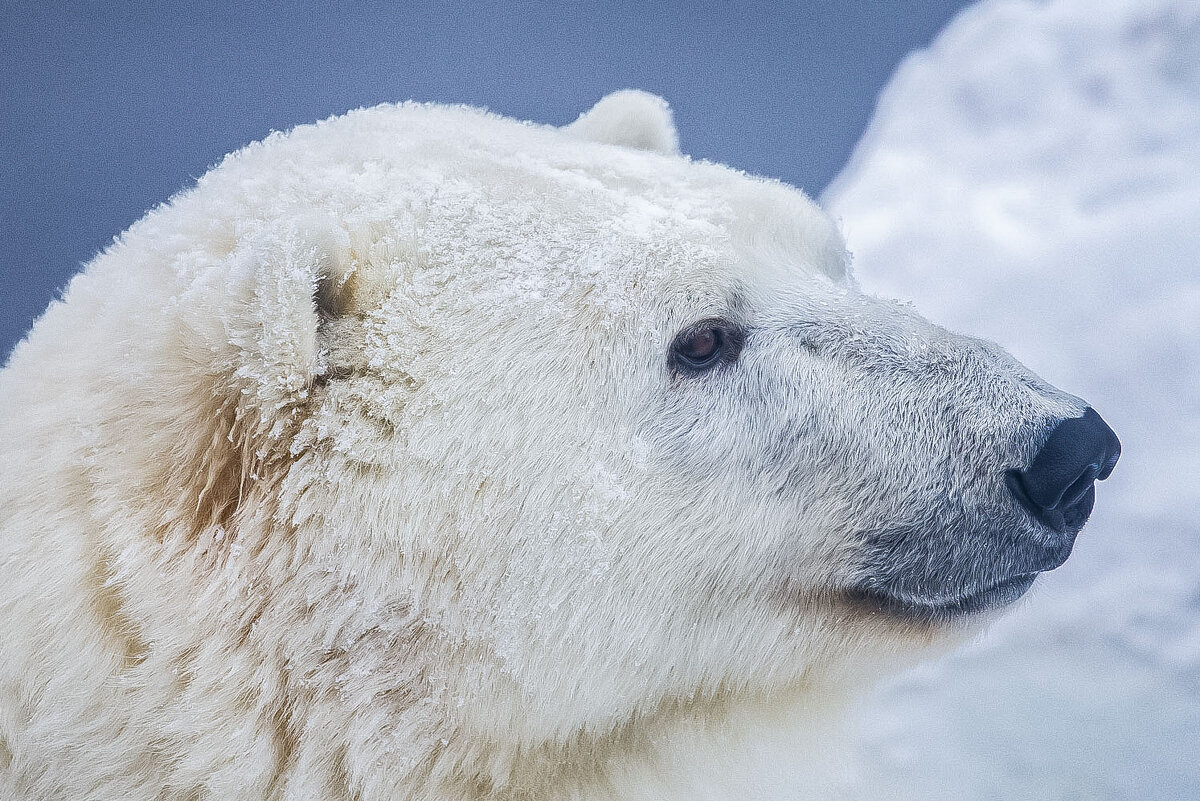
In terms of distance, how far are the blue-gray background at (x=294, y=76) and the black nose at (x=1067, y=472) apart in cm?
107

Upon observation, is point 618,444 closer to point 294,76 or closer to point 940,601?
point 940,601

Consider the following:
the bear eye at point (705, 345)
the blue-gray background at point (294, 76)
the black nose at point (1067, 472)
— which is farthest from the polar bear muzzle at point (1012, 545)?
the blue-gray background at point (294, 76)

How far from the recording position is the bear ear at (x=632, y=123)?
195 cm

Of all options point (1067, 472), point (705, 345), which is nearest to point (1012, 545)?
point (1067, 472)

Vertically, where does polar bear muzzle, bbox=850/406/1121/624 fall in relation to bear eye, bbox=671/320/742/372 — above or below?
below

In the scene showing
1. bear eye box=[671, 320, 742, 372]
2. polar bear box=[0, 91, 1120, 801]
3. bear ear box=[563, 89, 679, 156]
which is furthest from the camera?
bear ear box=[563, 89, 679, 156]

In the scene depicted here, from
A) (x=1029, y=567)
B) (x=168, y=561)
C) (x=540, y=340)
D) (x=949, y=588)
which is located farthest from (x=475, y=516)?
(x=1029, y=567)

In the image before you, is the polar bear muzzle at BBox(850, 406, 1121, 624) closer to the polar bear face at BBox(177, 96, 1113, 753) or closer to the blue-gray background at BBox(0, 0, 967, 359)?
the polar bear face at BBox(177, 96, 1113, 753)

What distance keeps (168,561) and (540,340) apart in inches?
27.2

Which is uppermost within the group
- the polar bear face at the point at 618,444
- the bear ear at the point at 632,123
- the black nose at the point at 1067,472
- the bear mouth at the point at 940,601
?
the bear ear at the point at 632,123

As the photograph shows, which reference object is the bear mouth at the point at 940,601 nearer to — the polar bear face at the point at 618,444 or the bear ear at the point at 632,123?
the polar bear face at the point at 618,444

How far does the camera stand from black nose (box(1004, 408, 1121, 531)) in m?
1.19

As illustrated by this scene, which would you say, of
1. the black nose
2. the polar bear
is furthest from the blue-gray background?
the black nose

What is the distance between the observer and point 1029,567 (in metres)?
1.28
